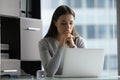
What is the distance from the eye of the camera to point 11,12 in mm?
3014

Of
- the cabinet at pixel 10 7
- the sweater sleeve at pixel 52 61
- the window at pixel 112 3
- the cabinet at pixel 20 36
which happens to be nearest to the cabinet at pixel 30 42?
the cabinet at pixel 20 36

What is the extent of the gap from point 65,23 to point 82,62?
75 cm

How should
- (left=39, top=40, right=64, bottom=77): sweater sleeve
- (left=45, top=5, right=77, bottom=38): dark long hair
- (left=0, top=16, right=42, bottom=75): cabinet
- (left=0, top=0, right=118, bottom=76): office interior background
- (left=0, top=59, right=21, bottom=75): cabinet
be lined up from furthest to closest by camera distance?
(left=0, top=0, right=118, bottom=76): office interior background, (left=0, top=16, right=42, bottom=75): cabinet, (left=0, top=59, right=21, bottom=75): cabinet, (left=45, top=5, right=77, bottom=38): dark long hair, (left=39, top=40, right=64, bottom=77): sweater sleeve

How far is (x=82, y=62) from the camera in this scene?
69.8 inches

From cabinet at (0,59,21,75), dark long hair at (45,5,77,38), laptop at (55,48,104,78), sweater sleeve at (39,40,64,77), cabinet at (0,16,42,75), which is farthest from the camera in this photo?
cabinet at (0,16,42,75)

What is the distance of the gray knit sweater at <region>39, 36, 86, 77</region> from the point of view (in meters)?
2.35

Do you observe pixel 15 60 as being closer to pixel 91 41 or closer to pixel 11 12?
pixel 11 12

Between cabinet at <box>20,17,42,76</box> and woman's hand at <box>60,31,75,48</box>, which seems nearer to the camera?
woman's hand at <box>60,31,75,48</box>

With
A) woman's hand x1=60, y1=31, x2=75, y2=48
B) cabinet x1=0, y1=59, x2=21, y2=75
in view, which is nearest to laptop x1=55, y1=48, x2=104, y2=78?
woman's hand x1=60, y1=31, x2=75, y2=48

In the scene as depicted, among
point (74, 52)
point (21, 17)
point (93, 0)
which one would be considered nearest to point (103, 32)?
point (93, 0)

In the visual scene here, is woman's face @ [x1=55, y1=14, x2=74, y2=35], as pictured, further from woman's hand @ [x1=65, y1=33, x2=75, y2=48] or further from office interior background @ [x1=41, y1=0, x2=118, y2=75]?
office interior background @ [x1=41, y1=0, x2=118, y2=75]

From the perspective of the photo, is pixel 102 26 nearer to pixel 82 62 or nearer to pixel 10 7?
pixel 10 7

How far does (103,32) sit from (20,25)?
109 cm

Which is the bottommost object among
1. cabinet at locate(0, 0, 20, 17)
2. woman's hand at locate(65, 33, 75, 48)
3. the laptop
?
the laptop
